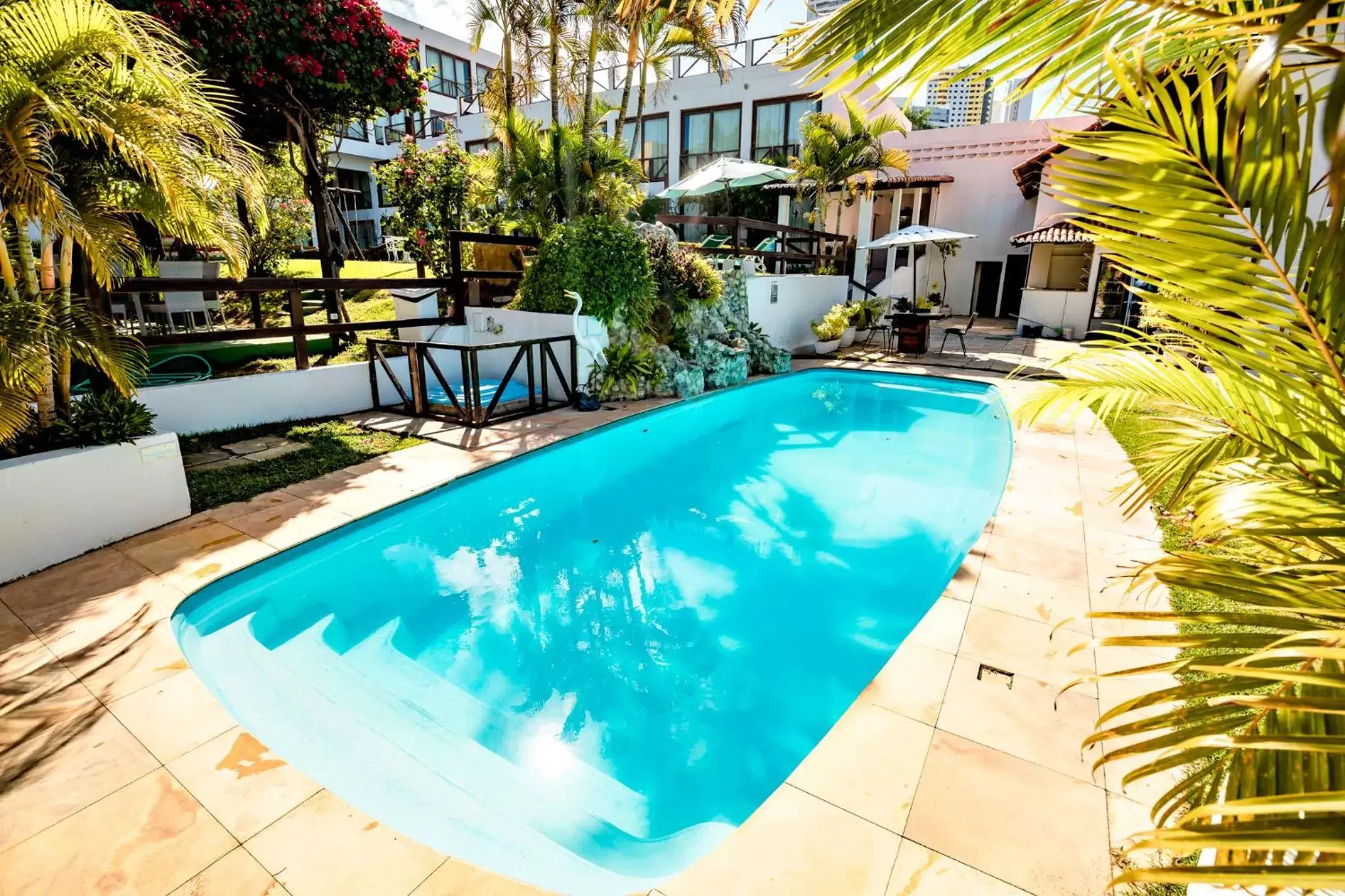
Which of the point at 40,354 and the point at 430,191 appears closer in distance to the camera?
the point at 40,354

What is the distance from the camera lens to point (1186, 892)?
2.05 meters

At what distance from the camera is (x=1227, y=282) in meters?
1.54

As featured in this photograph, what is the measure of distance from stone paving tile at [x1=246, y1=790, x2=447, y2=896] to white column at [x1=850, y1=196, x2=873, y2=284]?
2017 centimetres

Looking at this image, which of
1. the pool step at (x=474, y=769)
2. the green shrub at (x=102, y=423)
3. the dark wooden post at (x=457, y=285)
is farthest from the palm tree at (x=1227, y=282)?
the dark wooden post at (x=457, y=285)

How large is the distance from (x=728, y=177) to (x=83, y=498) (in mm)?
11747

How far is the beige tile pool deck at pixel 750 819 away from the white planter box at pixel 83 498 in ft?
0.69

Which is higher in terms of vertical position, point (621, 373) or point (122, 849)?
point (621, 373)

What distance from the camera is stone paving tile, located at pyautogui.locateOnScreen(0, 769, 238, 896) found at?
7.36ft

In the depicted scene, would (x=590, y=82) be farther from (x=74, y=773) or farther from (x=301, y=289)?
(x=74, y=773)

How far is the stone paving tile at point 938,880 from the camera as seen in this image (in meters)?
2.12

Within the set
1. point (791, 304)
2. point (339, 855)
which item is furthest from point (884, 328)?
point (339, 855)

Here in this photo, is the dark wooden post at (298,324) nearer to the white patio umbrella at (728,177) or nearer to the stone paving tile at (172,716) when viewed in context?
the stone paving tile at (172,716)

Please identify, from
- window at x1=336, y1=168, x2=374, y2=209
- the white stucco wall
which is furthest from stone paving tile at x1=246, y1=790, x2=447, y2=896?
window at x1=336, y1=168, x2=374, y2=209

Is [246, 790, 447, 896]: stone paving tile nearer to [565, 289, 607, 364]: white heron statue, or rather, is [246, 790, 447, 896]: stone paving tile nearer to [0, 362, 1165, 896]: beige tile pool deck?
[0, 362, 1165, 896]: beige tile pool deck
